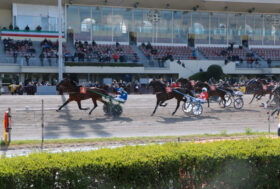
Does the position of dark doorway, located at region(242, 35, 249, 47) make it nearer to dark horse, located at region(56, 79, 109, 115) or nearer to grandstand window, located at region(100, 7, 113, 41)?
grandstand window, located at region(100, 7, 113, 41)

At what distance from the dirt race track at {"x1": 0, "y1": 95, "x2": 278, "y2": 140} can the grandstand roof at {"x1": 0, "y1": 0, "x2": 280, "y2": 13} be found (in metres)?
24.4

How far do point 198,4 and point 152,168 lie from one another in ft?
144

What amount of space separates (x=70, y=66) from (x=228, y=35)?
85.3 ft

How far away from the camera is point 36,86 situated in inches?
984

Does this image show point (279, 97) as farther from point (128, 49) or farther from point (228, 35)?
point (228, 35)

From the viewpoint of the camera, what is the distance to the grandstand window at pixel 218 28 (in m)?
49.6

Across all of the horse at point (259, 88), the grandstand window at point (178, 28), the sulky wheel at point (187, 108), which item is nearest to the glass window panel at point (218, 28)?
the grandstand window at point (178, 28)

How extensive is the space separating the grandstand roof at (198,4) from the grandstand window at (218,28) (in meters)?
1.59

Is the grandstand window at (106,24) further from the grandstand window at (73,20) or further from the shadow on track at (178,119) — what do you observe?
the shadow on track at (178,119)

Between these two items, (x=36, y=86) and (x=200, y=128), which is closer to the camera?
(x=200, y=128)

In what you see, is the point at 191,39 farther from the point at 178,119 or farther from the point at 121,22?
the point at 178,119

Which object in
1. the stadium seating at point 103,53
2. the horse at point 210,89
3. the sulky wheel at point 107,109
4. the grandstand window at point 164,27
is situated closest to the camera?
the sulky wheel at point 107,109

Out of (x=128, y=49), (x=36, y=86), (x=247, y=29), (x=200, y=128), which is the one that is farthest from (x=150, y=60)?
(x=200, y=128)

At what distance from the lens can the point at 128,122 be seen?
1512cm
